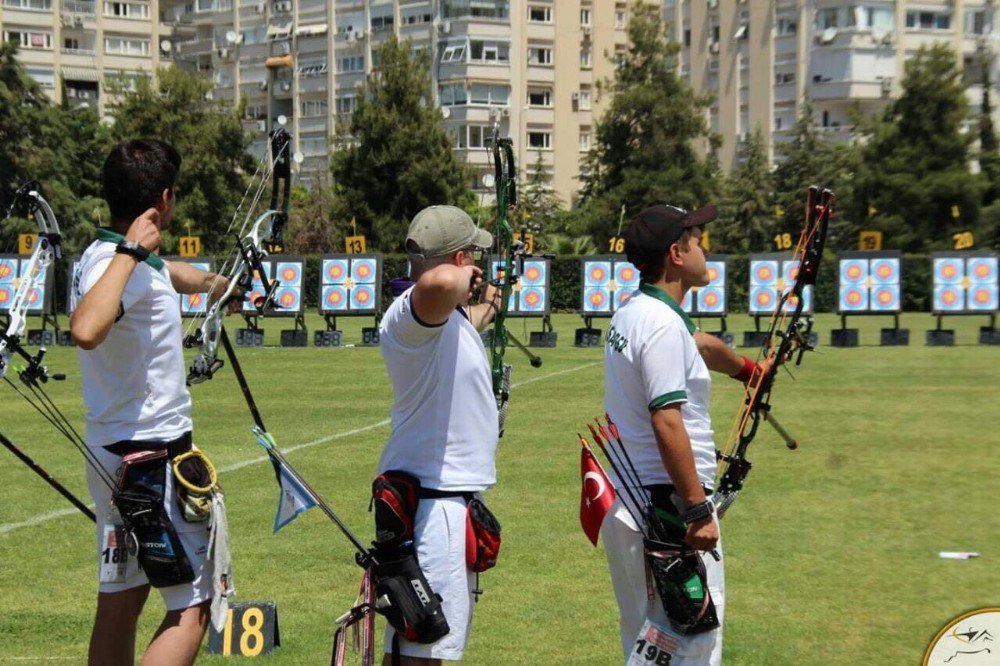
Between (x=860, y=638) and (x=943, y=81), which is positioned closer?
(x=860, y=638)

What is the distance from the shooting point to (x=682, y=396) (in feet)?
14.2

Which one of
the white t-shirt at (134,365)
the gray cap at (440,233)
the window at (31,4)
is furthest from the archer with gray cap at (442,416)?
the window at (31,4)

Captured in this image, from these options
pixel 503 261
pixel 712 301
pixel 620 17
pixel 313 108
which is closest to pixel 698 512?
pixel 503 261

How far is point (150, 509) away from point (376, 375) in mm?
15209

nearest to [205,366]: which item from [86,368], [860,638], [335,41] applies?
[86,368]

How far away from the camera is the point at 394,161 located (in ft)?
161

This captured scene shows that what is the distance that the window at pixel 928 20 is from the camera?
65.1 meters

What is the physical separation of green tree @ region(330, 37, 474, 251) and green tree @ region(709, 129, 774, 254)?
11.0 metres

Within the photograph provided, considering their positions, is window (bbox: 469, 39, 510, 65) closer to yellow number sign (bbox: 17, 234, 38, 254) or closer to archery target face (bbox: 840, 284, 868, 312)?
yellow number sign (bbox: 17, 234, 38, 254)

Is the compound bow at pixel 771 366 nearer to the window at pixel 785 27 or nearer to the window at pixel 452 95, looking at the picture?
the window at pixel 785 27

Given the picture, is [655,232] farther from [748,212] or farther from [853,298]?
[748,212]

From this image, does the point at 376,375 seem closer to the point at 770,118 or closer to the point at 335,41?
the point at 770,118

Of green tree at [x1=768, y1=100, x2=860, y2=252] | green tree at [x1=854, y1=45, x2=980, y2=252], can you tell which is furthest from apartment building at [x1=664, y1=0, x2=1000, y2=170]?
green tree at [x1=854, y1=45, x2=980, y2=252]

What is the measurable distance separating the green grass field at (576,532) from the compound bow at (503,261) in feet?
4.30
